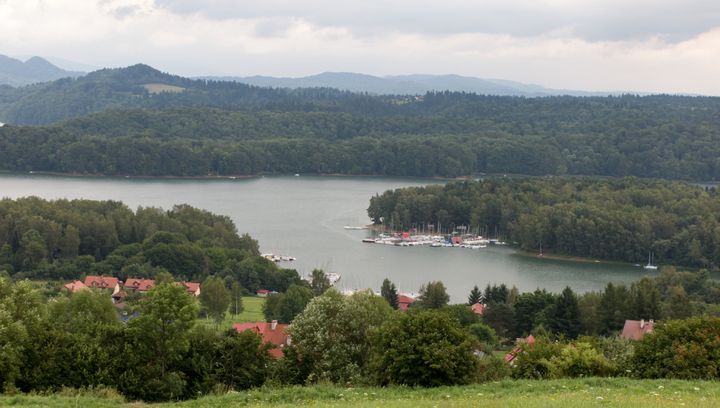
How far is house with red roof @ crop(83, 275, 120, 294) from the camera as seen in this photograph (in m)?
23.9

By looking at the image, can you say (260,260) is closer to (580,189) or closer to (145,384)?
(145,384)

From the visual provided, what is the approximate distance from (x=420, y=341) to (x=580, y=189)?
3898 cm

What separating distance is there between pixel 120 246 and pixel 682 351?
22.5 meters

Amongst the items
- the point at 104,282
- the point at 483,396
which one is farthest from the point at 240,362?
the point at 104,282

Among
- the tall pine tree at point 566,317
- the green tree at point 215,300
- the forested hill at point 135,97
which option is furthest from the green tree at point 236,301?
the forested hill at point 135,97

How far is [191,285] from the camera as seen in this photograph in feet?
79.0

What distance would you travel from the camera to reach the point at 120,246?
2920 centimetres

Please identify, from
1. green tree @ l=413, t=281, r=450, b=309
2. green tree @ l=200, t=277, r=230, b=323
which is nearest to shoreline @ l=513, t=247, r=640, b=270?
green tree @ l=413, t=281, r=450, b=309

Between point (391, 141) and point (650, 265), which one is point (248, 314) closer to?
point (650, 265)

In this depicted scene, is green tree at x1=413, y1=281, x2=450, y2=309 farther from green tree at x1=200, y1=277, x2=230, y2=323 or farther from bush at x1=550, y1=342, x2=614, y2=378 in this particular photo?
bush at x1=550, y1=342, x2=614, y2=378

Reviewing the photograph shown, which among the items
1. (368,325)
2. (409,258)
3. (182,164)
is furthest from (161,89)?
(368,325)

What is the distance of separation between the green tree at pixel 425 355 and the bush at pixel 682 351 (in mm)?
2035

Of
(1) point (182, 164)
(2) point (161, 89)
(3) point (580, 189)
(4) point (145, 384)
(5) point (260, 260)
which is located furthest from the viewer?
(2) point (161, 89)

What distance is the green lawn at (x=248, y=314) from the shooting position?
20.7 metres
